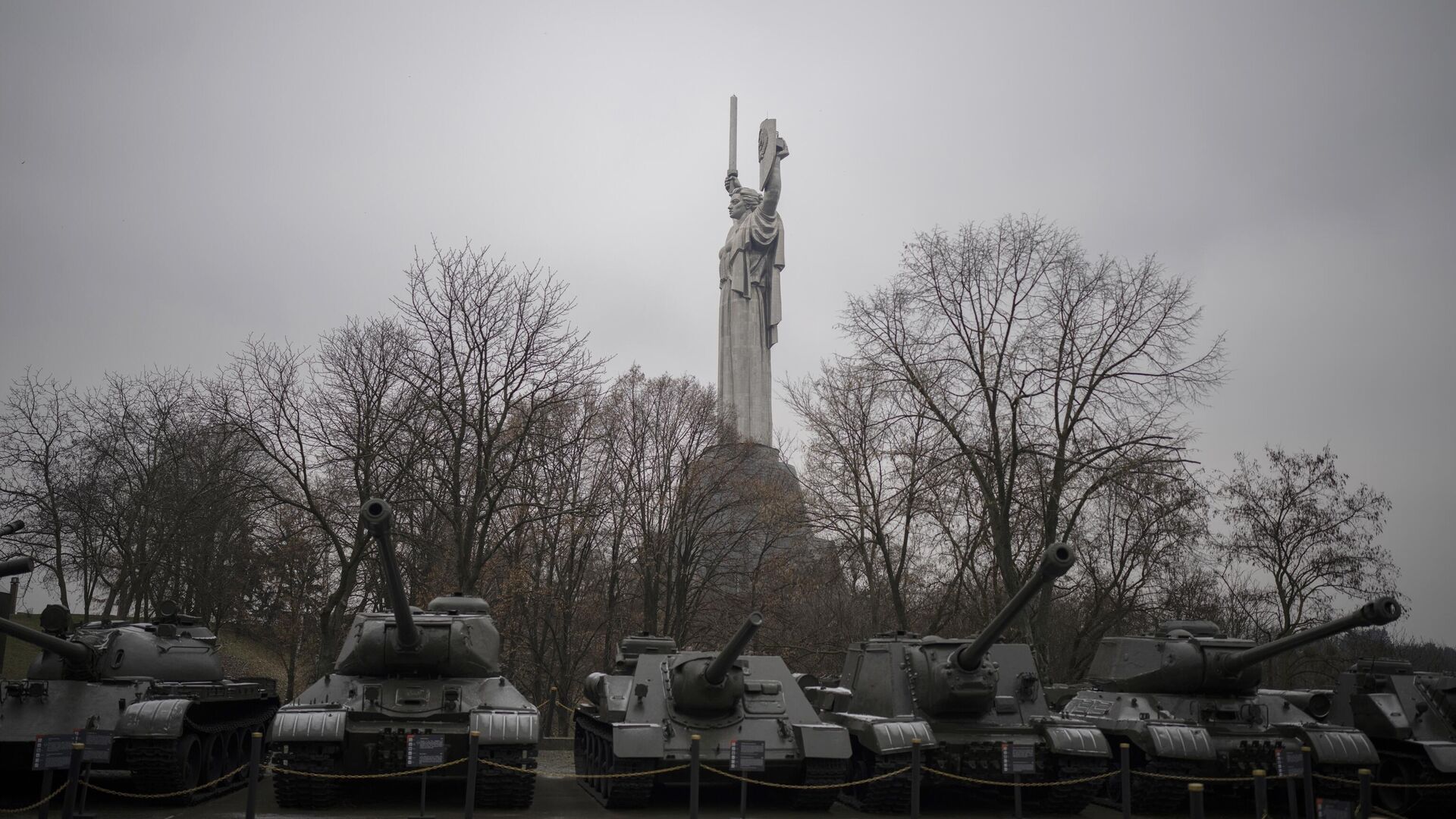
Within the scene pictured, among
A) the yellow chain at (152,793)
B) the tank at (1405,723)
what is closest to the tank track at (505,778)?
the yellow chain at (152,793)

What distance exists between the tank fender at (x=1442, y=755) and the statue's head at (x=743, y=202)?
1264 inches

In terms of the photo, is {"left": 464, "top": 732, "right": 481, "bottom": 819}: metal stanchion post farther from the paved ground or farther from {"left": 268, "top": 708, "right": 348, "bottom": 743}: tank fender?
{"left": 268, "top": 708, "right": 348, "bottom": 743}: tank fender

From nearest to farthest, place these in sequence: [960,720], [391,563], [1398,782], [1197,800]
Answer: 1. [1197,800]
2. [391,563]
3. [960,720]
4. [1398,782]

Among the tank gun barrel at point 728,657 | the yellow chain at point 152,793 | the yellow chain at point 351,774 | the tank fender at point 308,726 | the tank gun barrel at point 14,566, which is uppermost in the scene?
the tank gun barrel at point 14,566

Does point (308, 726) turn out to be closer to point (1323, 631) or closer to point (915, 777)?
point (915, 777)

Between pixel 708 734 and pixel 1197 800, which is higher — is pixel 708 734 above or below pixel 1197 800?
above

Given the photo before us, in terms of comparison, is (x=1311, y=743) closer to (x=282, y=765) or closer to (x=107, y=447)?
(x=282, y=765)

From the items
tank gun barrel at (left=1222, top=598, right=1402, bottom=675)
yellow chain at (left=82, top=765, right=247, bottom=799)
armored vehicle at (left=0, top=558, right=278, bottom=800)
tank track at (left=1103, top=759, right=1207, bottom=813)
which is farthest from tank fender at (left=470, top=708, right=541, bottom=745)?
tank gun barrel at (left=1222, top=598, right=1402, bottom=675)

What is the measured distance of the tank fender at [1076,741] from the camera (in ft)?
43.7

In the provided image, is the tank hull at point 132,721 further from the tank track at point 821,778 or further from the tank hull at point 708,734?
the tank track at point 821,778

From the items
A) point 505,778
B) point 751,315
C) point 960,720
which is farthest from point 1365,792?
point 751,315

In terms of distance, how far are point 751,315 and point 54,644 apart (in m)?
30.9

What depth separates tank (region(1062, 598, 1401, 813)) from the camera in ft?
44.9

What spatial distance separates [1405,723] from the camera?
1568cm
